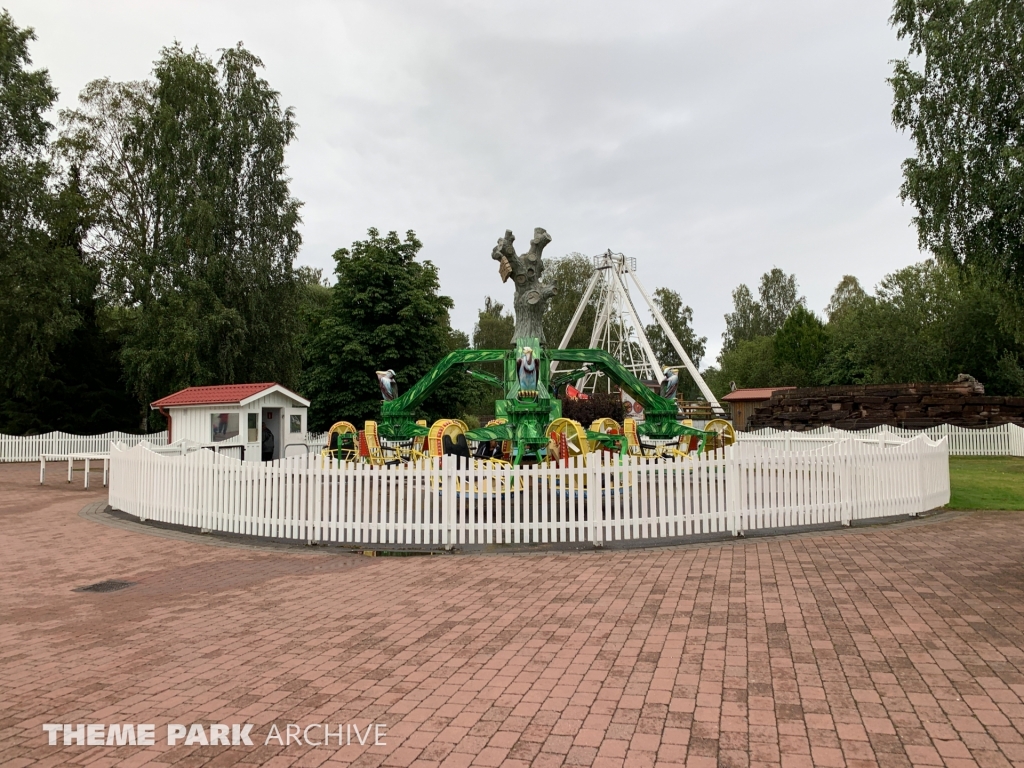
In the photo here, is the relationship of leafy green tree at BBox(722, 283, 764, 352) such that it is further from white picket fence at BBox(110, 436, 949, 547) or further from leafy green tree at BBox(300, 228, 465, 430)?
white picket fence at BBox(110, 436, 949, 547)

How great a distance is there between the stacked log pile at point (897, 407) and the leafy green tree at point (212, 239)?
25460 millimetres

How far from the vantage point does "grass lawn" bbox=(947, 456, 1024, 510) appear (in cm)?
1257

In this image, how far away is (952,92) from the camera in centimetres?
1978

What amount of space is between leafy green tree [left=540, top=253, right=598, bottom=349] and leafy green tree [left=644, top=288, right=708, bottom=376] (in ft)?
26.0

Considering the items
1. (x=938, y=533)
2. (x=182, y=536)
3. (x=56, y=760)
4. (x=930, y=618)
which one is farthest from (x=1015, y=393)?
(x=56, y=760)

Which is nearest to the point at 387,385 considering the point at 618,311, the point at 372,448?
the point at 372,448

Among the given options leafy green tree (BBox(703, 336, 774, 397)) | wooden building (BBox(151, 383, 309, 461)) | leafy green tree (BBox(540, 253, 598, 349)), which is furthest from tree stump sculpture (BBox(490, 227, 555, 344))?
leafy green tree (BBox(703, 336, 774, 397))

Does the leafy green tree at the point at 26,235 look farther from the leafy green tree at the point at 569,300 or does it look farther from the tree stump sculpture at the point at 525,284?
the leafy green tree at the point at 569,300

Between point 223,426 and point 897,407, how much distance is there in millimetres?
29203

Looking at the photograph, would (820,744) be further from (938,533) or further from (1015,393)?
(1015,393)

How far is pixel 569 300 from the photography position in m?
58.1

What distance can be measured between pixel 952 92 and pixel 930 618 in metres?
20.1

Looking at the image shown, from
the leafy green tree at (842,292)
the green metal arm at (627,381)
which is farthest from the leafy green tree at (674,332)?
the green metal arm at (627,381)

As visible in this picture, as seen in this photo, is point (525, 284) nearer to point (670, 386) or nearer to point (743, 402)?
point (670, 386)
